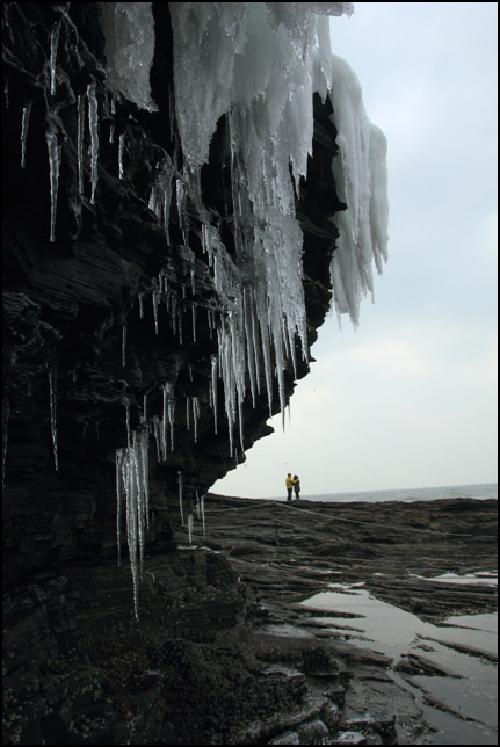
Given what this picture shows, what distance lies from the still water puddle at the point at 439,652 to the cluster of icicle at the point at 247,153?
4.81 m

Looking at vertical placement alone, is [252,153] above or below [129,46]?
above

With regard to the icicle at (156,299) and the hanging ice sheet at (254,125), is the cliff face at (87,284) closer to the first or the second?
the icicle at (156,299)

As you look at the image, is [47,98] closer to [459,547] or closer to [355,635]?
[355,635]

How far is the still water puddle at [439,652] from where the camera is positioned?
24.1 feet

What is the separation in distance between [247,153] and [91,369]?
4186 mm

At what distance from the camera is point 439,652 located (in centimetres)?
1034

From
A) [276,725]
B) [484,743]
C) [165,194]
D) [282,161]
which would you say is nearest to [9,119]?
[165,194]

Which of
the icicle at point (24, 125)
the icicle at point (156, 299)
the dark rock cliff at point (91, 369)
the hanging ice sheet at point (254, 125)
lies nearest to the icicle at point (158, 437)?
the dark rock cliff at point (91, 369)

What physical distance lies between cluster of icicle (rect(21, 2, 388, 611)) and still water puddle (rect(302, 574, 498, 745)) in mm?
4811

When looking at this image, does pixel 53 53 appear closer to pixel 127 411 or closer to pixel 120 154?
pixel 120 154

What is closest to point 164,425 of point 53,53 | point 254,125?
point 254,125

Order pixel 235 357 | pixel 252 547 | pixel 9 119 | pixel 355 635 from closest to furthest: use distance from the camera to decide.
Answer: pixel 9 119, pixel 235 357, pixel 355 635, pixel 252 547

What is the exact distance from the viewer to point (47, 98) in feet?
14.1

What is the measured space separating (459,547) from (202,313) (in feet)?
59.1
